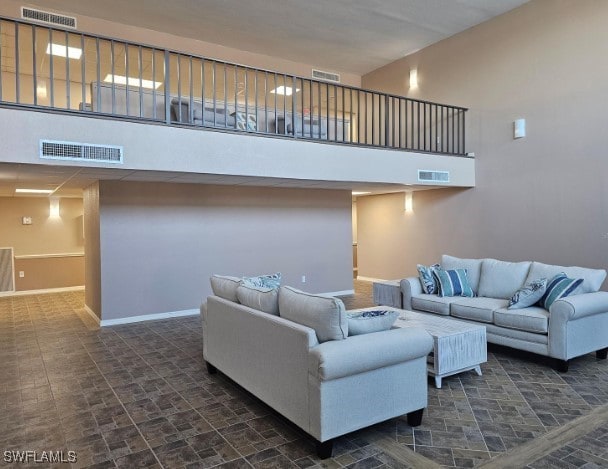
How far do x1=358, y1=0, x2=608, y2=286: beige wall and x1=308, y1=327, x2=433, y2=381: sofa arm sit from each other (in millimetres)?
4708

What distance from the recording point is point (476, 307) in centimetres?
486

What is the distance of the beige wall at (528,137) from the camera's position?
6270mm

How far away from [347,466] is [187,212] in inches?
202

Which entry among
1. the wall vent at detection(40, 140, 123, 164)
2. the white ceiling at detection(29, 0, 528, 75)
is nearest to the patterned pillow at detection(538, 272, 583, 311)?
the wall vent at detection(40, 140, 123, 164)

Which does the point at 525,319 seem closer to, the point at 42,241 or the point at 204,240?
the point at 204,240

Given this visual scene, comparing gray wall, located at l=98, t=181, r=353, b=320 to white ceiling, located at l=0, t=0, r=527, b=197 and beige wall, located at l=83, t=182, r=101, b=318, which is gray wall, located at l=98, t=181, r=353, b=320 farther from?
white ceiling, located at l=0, t=0, r=527, b=197

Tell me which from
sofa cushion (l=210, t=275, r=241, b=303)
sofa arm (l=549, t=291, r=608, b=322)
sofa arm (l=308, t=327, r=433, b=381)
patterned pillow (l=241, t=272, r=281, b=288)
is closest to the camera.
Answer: sofa arm (l=308, t=327, r=433, b=381)

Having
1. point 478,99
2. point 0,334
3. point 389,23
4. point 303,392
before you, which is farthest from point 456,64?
point 0,334

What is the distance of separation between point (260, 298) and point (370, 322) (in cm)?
90

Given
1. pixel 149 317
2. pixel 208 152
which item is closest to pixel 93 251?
pixel 149 317

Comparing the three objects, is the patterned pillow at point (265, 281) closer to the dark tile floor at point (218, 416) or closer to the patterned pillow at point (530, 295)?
the dark tile floor at point (218, 416)

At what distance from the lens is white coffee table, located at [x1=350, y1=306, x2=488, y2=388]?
12.3ft

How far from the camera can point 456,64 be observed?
8195 mm

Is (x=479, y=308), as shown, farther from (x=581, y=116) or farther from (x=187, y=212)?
(x=187, y=212)
